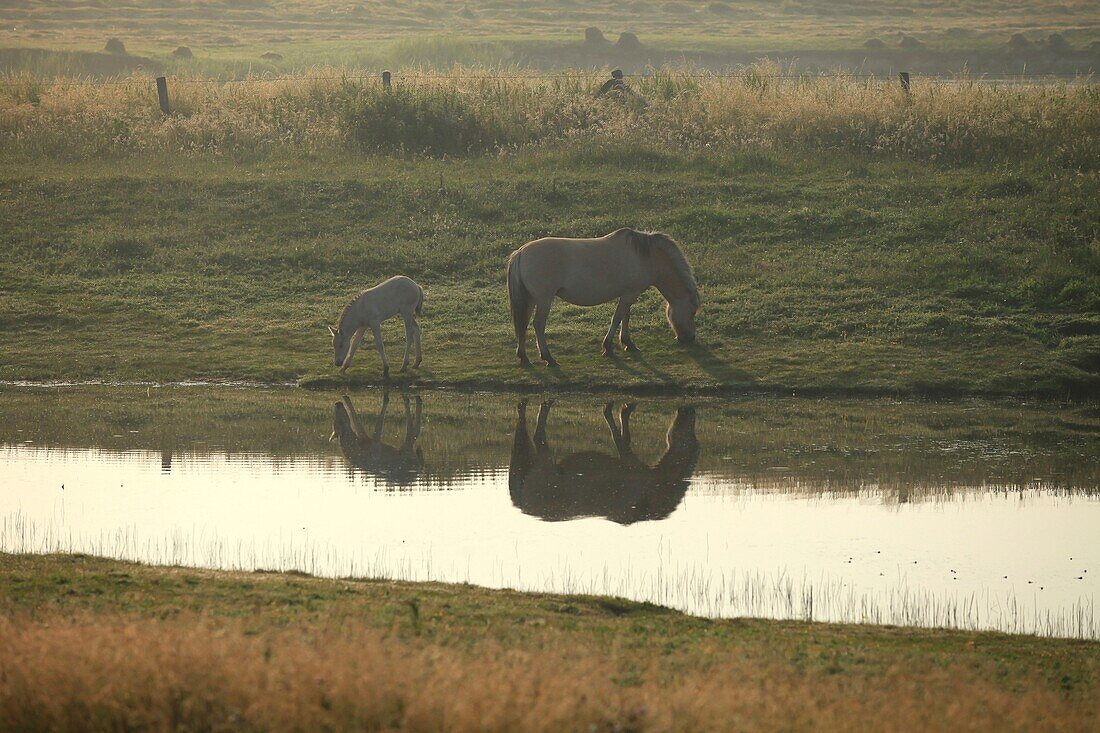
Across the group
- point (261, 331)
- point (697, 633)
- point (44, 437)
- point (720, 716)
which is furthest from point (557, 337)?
point (720, 716)

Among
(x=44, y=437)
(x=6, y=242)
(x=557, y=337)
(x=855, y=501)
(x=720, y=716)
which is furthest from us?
(x=6, y=242)

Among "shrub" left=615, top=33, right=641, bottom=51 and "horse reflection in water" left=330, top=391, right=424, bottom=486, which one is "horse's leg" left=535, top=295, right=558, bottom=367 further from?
"shrub" left=615, top=33, right=641, bottom=51

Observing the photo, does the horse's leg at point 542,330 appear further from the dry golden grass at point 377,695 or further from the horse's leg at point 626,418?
the dry golden grass at point 377,695

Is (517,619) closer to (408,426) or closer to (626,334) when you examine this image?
(408,426)

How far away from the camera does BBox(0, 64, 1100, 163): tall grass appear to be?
28172mm

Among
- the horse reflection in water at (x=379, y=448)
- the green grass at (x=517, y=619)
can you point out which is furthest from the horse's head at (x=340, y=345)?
the green grass at (x=517, y=619)

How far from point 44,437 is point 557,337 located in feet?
26.3

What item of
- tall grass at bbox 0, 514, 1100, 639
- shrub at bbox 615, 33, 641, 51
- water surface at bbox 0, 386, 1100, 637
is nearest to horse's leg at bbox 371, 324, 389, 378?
water surface at bbox 0, 386, 1100, 637

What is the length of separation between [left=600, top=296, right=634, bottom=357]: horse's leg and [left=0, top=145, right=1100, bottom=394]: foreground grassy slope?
1.15ft

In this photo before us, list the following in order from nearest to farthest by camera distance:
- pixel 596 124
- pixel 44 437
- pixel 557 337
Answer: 1. pixel 44 437
2. pixel 557 337
3. pixel 596 124

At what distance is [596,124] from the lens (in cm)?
3005

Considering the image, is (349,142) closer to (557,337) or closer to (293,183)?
(293,183)

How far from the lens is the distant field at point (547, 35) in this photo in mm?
57469

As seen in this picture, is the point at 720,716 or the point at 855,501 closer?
the point at 720,716
